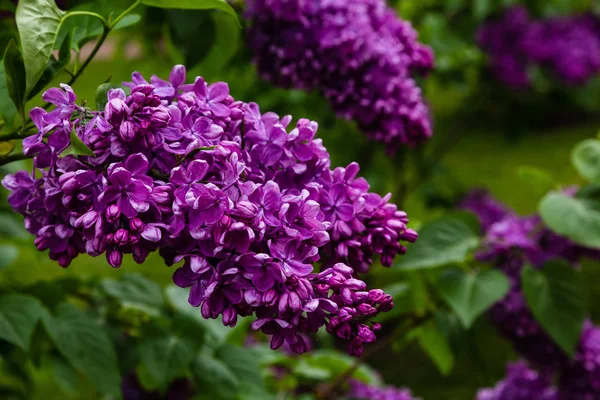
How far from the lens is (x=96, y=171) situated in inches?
22.7

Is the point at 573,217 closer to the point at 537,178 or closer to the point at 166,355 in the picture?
the point at 537,178

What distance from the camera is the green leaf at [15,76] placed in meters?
0.63

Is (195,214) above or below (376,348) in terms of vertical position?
above

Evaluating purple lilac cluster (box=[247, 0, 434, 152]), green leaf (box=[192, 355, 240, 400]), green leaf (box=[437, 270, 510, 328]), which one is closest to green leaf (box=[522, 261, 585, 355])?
green leaf (box=[437, 270, 510, 328])

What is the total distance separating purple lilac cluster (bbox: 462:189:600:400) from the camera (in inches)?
44.8

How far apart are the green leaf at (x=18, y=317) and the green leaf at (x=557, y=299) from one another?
665 millimetres

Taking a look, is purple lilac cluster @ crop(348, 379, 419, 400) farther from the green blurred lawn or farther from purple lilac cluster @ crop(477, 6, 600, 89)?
purple lilac cluster @ crop(477, 6, 600, 89)

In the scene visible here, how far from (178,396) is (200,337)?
0.22 metres

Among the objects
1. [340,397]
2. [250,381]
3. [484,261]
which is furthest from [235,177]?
[340,397]

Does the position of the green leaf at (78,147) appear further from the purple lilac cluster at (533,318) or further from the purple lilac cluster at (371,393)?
the purple lilac cluster at (371,393)

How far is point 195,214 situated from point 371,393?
3.08 feet

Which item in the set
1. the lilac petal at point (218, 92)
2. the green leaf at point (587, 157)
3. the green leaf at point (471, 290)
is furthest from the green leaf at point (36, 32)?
the green leaf at point (587, 157)

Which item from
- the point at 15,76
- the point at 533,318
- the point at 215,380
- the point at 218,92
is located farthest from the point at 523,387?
the point at 15,76

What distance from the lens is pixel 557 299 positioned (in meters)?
1.09
